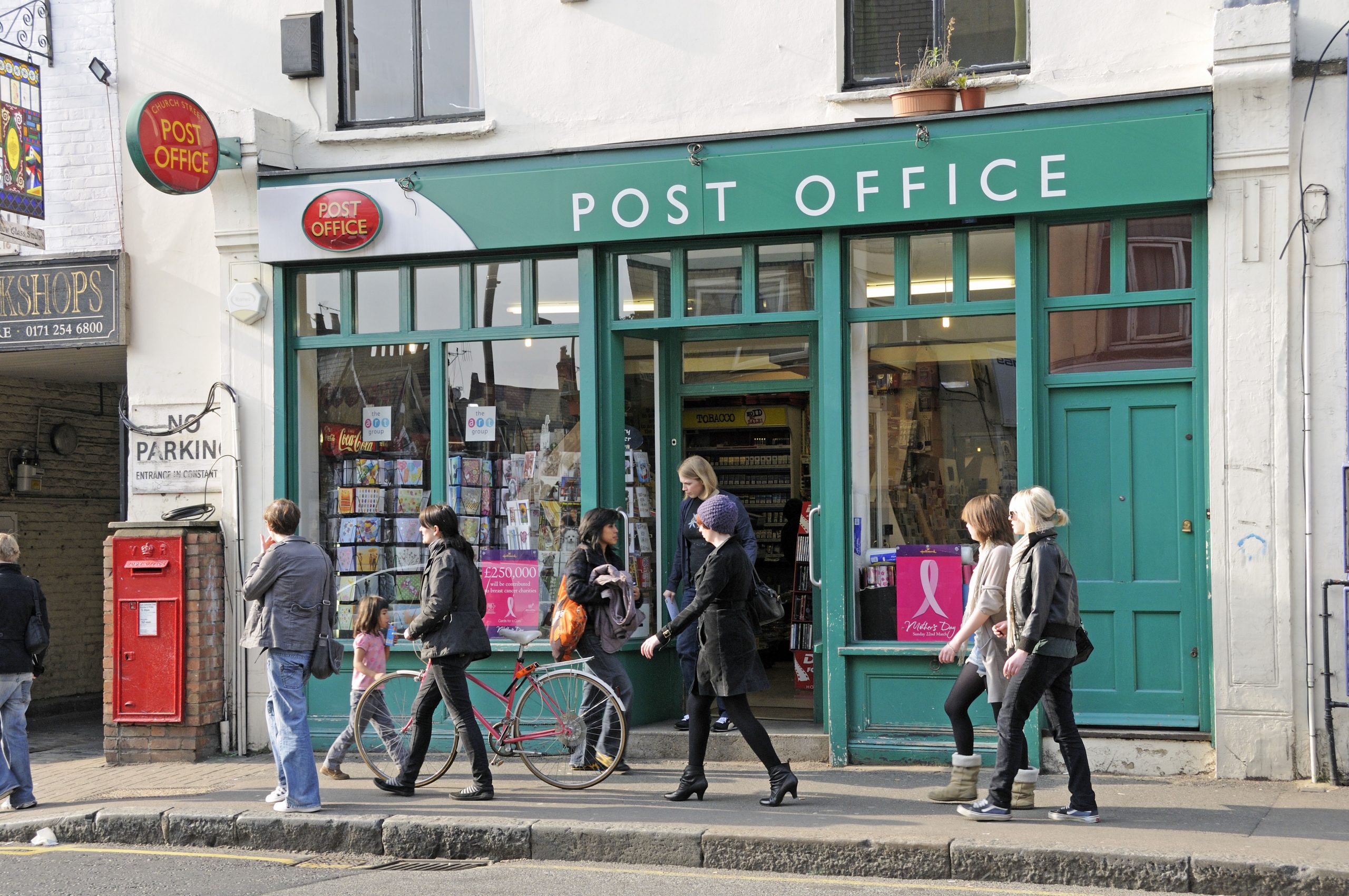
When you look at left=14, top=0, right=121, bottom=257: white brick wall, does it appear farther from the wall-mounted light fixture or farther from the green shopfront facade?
the green shopfront facade

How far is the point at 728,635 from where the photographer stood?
7.61m

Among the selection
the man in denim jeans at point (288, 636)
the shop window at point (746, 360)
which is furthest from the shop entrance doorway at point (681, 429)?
the man in denim jeans at point (288, 636)

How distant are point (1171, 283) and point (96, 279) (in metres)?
7.73

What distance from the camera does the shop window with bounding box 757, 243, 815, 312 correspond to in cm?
926

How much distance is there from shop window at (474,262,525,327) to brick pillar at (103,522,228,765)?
2572mm

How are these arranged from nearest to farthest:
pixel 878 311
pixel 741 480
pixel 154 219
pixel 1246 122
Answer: pixel 1246 122 < pixel 878 311 < pixel 154 219 < pixel 741 480

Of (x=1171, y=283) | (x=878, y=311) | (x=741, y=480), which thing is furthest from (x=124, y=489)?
(x=1171, y=283)

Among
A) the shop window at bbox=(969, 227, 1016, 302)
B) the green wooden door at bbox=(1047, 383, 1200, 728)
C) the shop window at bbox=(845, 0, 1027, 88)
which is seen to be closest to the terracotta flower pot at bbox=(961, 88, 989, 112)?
the shop window at bbox=(845, 0, 1027, 88)

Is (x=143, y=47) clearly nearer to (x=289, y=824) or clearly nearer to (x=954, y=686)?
(x=289, y=824)

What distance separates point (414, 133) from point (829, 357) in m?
3.46

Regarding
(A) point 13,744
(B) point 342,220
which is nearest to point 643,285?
(B) point 342,220

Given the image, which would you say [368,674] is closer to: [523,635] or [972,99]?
[523,635]

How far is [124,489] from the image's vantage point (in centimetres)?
1239

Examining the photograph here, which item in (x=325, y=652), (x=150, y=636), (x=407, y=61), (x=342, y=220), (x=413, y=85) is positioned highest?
(x=407, y=61)
